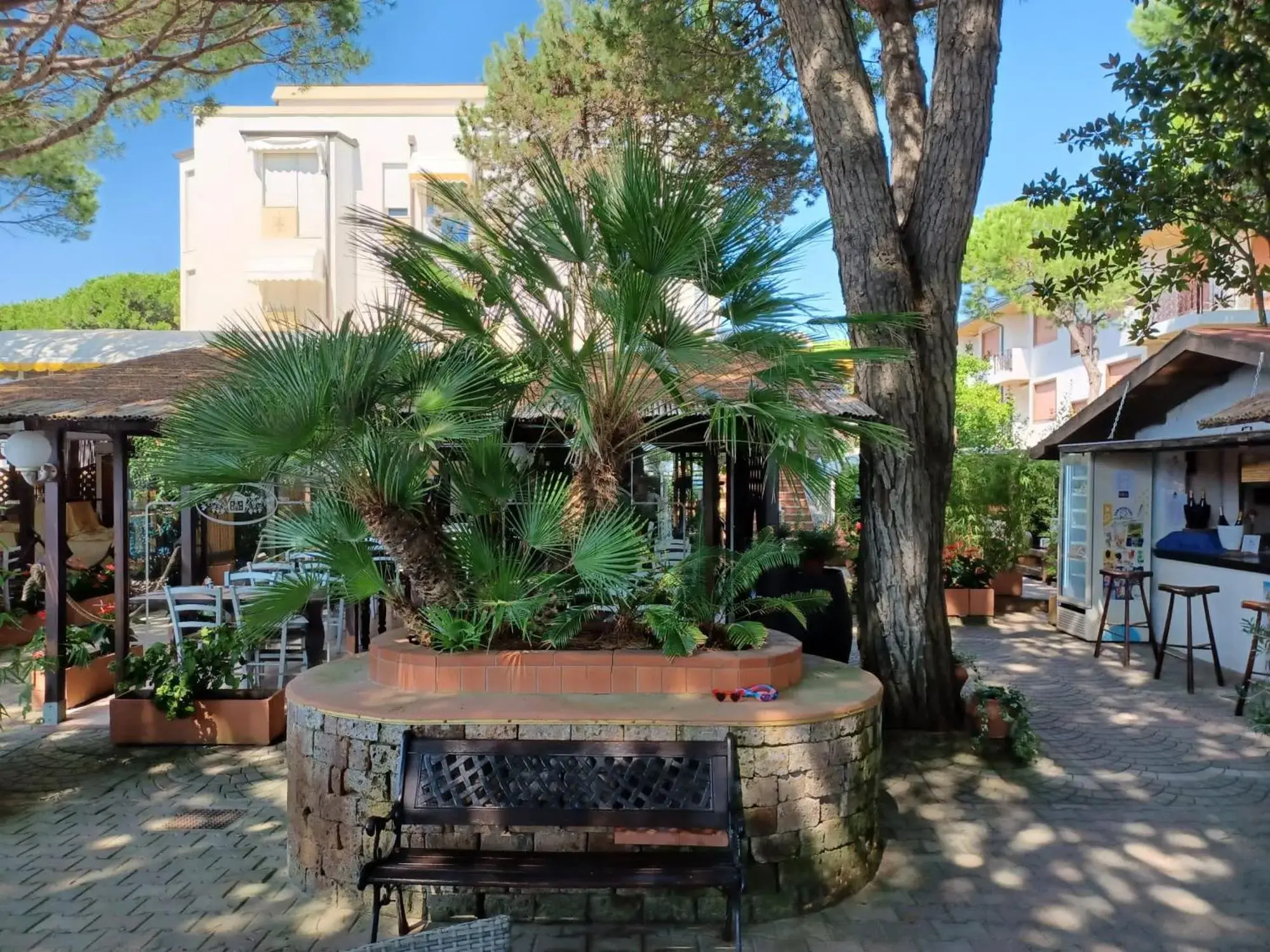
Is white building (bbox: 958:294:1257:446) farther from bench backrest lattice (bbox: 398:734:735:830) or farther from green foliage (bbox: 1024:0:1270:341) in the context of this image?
bench backrest lattice (bbox: 398:734:735:830)

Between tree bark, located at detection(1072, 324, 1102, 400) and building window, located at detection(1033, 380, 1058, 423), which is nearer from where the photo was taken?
tree bark, located at detection(1072, 324, 1102, 400)

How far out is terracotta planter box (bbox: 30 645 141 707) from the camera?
6637 mm

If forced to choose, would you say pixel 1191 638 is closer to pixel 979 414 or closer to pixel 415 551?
pixel 415 551

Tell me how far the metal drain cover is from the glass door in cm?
912

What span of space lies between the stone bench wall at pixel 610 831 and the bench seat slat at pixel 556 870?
0.78 feet

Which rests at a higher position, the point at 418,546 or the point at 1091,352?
the point at 1091,352

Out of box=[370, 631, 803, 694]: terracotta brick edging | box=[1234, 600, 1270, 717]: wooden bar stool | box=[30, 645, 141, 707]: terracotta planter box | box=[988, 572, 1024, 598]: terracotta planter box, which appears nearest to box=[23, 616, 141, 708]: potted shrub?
box=[30, 645, 141, 707]: terracotta planter box

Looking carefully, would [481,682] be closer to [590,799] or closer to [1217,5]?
[590,799]

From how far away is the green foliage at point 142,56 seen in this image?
9828 mm

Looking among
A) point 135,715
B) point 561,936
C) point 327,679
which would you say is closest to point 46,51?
point 135,715

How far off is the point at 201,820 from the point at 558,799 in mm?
2386

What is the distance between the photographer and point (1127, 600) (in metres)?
8.88

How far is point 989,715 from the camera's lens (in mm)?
5555

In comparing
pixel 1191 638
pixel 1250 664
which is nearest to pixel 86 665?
pixel 1250 664
